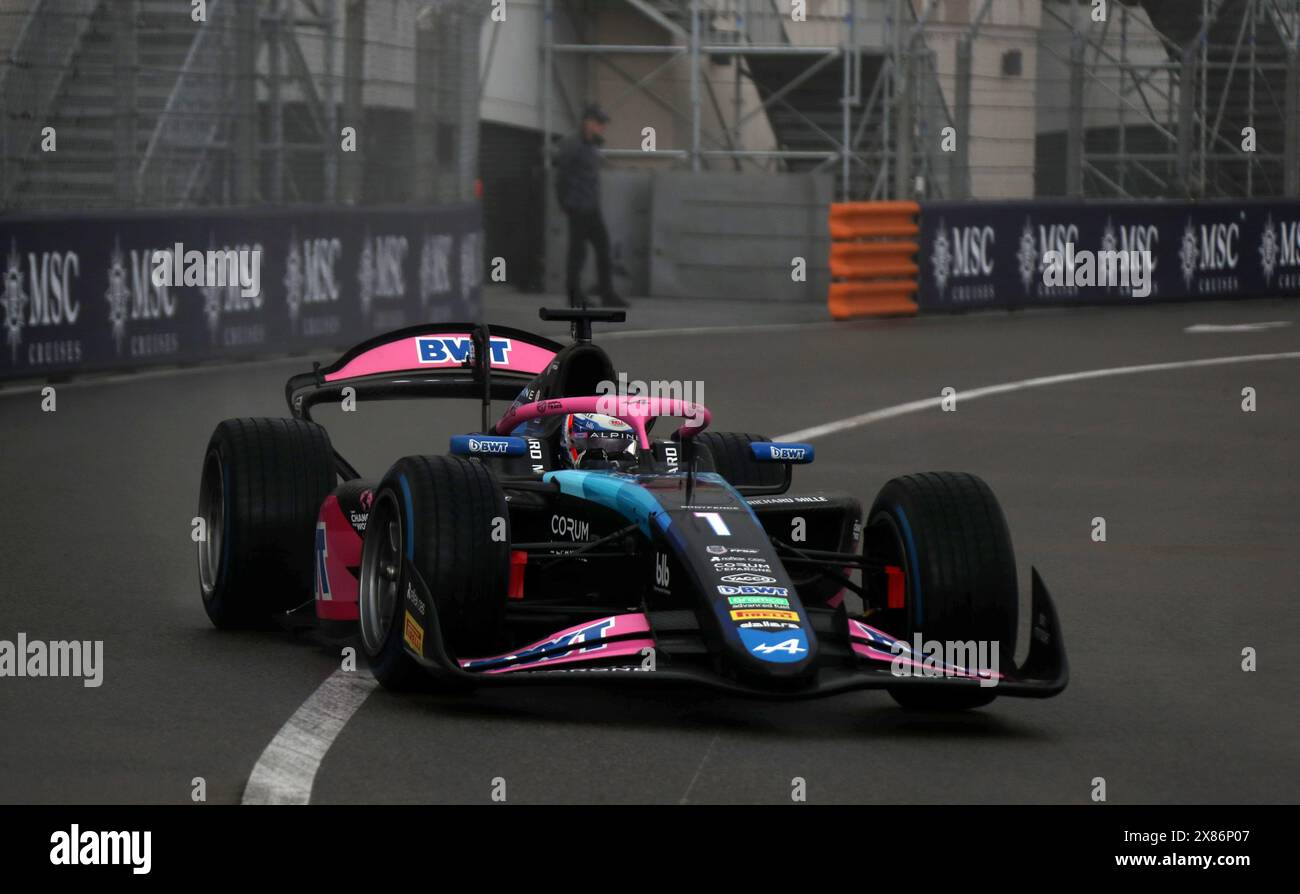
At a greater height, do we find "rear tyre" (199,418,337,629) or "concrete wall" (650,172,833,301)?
"concrete wall" (650,172,833,301)

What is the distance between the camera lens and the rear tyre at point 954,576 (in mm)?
7320

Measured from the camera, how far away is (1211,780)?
6.60 meters

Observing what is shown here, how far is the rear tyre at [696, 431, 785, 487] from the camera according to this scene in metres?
9.02

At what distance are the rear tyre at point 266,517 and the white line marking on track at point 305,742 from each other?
2.43 feet

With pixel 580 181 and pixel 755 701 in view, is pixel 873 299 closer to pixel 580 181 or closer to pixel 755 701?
pixel 580 181

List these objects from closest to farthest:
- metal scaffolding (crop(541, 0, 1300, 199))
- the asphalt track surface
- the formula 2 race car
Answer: the asphalt track surface < the formula 2 race car < metal scaffolding (crop(541, 0, 1300, 199))

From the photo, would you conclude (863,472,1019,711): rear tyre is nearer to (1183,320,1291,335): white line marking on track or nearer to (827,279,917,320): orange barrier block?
(1183,320,1291,335): white line marking on track

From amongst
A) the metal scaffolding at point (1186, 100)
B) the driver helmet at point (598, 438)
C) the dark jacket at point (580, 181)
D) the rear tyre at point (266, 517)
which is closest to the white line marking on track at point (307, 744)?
the rear tyre at point (266, 517)

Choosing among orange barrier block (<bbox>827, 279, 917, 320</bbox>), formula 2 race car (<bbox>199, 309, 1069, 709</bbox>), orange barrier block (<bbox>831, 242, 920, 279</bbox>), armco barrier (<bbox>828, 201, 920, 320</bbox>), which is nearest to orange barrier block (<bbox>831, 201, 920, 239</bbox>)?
armco barrier (<bbox>828, 201, 920, 320</bbox>)

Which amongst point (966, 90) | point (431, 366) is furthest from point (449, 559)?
point (966, 90)

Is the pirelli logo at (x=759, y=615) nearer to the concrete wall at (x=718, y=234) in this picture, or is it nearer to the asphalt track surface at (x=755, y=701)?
the asphalt track surface at (x=755, y=701)
